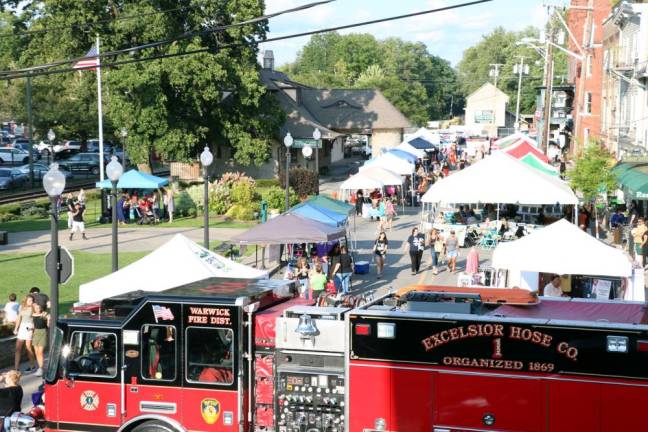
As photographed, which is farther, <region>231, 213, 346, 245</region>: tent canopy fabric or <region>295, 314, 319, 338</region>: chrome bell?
<region>231, 213, 346, 245</region>: tent canopy fabric

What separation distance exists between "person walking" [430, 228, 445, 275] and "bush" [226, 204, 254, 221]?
14.5 m

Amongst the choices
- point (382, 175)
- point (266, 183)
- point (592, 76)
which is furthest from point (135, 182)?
point (592, 76)

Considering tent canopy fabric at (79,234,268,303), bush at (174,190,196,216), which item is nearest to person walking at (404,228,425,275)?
tent canopy fabric at (79,234,268,303)

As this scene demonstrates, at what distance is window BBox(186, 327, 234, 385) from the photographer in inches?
468

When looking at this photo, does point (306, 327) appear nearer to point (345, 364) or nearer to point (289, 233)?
point (345, 364)

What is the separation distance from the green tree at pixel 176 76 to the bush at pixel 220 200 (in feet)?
30.9

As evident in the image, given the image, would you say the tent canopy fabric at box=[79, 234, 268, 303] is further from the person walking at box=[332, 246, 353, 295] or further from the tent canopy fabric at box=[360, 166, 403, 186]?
the tent canopy fabric at box=[360, 166, 403, 186]

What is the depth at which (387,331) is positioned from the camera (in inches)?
444

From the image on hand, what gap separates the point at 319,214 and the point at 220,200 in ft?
62.6

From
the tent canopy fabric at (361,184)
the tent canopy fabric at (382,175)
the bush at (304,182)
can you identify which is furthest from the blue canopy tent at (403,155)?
the tent canopy fabric at (361,184)

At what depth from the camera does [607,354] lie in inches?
414

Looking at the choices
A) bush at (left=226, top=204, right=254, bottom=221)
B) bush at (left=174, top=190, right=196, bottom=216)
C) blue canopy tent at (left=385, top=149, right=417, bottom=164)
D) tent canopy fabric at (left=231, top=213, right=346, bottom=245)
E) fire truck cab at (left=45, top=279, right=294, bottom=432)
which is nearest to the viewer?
fire truck cab at (left=45, top=279, right=294, bottom=432)

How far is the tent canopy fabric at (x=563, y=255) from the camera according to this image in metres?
18.6

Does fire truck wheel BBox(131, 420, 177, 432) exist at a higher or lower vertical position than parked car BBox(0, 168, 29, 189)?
lower
